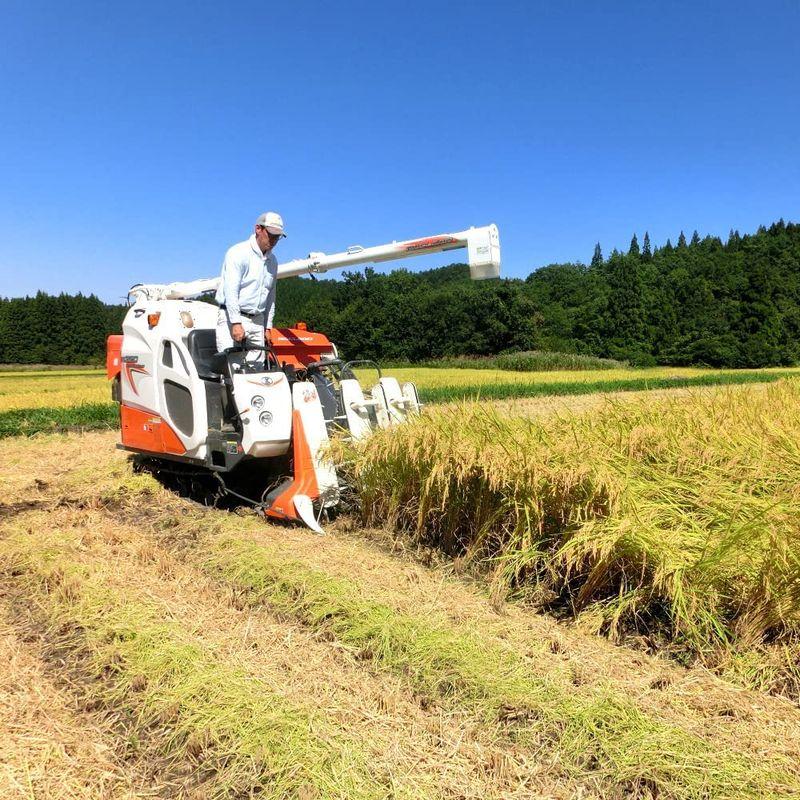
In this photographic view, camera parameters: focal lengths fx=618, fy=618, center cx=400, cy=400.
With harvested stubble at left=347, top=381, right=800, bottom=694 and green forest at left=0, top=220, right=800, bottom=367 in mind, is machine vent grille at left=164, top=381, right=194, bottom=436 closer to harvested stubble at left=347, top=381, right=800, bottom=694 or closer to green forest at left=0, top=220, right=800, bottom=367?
harvested stubble at left=347, top=381, right=800, bottom=694

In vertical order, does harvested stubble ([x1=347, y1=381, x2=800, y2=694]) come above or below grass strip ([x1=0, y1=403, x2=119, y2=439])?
below

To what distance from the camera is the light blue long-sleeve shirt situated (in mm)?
5113

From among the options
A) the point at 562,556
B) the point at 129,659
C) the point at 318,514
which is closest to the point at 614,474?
the point at 562,556

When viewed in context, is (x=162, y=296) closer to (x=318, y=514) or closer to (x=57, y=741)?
(x=318, y=514)

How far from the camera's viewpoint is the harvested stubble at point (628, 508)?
280 centimetres

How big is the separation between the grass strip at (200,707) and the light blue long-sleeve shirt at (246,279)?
2482mm

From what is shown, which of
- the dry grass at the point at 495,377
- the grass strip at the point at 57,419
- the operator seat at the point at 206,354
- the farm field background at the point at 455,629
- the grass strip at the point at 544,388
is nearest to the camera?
the farm field background at the point at 455,629

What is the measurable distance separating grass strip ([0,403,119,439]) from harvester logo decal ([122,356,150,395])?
6122 mm

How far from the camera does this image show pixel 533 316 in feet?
170

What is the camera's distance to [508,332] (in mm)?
52062

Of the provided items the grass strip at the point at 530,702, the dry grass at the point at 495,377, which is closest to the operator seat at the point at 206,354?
the grass strip at the point at 530,702

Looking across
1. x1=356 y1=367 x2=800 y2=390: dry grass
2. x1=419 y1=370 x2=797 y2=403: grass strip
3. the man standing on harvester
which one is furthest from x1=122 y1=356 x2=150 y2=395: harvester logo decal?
x1=356 y1=367 x2=800 y2=390: dry grass

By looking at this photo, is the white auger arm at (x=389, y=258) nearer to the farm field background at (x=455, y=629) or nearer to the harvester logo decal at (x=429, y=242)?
the harvester logo decal at (x=429, y=242)

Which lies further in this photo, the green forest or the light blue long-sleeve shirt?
the green forest
